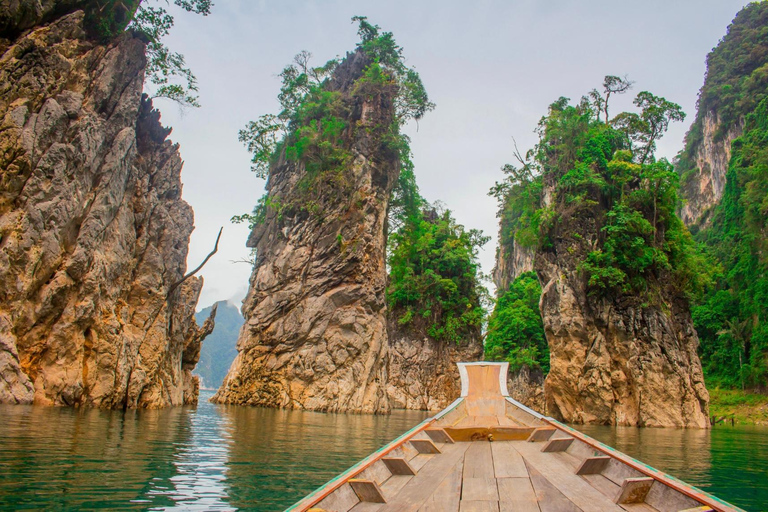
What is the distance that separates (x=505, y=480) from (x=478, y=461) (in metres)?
0.83

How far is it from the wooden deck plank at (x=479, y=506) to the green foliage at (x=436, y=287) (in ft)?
121

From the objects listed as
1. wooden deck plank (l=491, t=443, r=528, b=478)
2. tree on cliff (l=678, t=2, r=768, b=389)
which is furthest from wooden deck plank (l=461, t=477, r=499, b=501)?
tree on cliff (l=678, t=2, r=768, b=389)

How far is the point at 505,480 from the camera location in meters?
3.78

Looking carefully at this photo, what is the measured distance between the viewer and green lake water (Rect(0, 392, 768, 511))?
4.47 m

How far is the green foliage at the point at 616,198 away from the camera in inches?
995

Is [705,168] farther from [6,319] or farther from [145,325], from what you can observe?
[6,319]

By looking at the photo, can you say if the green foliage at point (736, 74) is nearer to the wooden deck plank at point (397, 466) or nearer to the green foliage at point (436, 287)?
the green foliage at point (436, 287)

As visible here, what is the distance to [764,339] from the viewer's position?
31.1m

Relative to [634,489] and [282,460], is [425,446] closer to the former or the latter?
[634,489]

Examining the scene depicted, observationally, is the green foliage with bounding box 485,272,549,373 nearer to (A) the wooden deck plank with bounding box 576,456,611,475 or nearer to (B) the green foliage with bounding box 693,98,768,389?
(B) the green foliage with bounding box 693,98,768,389

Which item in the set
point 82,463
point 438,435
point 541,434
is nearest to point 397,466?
point 438,435

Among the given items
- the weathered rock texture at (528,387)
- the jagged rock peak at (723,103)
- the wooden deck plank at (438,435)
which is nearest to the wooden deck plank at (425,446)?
the wooden deck plank at (438,435)

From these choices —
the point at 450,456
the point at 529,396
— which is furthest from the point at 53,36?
the point at 529,396

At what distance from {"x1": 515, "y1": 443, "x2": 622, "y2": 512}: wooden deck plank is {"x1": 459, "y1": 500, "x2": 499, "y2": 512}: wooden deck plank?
52 centimetres
